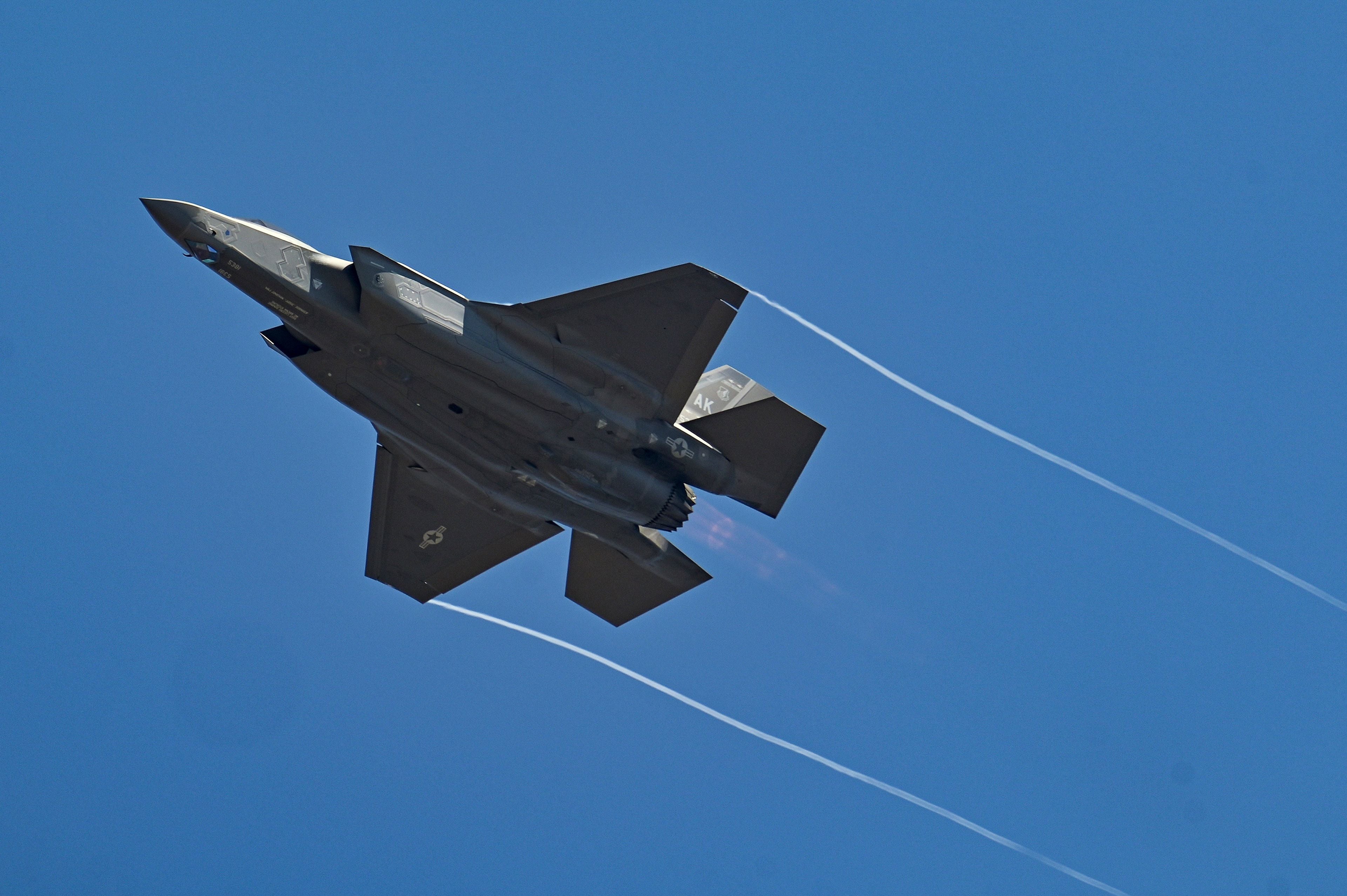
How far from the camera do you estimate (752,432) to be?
67.8ft

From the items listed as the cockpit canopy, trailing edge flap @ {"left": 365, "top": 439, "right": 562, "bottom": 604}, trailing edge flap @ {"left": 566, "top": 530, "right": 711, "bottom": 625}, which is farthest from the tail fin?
the cockpit canopy

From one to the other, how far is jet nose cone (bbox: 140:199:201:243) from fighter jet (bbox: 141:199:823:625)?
30 millimetres

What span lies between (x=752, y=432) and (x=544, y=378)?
3964mm

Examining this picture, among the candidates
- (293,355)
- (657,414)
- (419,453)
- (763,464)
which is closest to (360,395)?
(293,355)

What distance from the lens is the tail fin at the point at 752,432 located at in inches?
808

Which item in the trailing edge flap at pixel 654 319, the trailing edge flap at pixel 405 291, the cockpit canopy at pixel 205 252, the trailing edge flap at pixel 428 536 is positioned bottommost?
the trailing edge flap at pixel 428 536

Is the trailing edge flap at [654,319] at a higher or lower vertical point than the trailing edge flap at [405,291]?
higher

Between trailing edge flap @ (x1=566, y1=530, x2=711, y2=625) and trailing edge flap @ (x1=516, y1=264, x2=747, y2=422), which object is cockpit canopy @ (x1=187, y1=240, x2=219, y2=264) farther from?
trailing edge flap @ (x1=566, y1=530, x2=711, y2=625)

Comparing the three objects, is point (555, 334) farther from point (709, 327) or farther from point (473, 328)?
point (709, 327)

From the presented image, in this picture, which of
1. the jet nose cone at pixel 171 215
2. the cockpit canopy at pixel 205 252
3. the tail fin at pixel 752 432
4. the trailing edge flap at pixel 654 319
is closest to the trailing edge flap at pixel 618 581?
the tail fin at pixel 752 432

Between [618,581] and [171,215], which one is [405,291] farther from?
[618,581]

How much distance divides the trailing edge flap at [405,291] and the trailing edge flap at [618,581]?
615 cm

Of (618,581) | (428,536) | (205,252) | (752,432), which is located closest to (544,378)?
(752,432)

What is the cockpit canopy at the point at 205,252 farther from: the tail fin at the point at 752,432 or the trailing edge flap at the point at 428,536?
the tail fin at the point at 752,432
